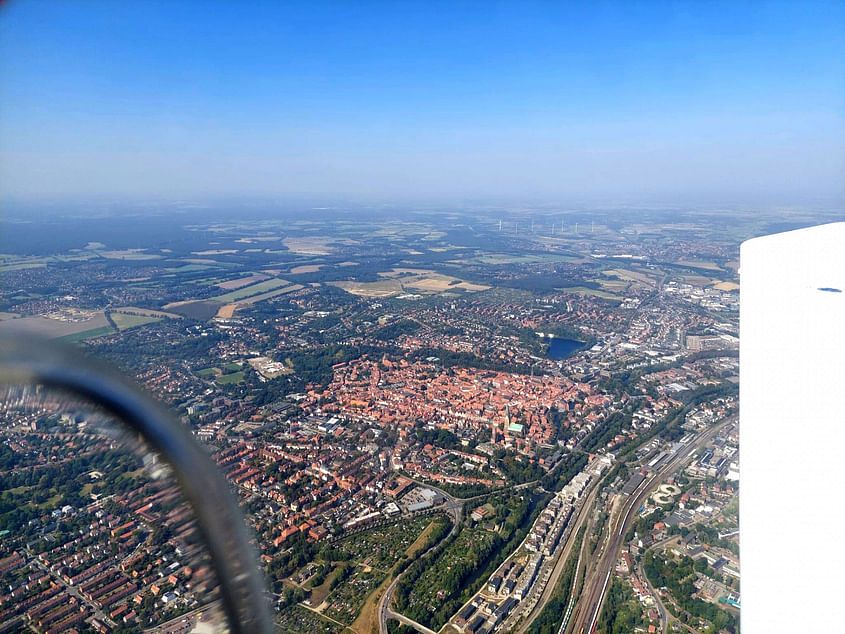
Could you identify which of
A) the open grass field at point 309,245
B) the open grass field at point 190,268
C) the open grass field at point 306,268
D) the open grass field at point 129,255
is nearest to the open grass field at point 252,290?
the open grass field at point 306,268

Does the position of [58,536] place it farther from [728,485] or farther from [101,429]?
[728,485]

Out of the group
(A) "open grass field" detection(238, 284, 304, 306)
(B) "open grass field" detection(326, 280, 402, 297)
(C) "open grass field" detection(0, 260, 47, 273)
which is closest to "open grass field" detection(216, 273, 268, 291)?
(A) "open grass field" detection(238, 284, 304, 306)

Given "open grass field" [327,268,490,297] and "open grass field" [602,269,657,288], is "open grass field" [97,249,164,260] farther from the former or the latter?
"open grass field" [602,269,657,288]

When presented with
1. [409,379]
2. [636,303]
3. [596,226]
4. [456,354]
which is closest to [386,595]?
[409,379]

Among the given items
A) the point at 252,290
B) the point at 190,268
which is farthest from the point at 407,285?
the point at 190,268

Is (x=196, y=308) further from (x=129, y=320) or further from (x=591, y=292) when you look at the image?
(x=591, y=292)
